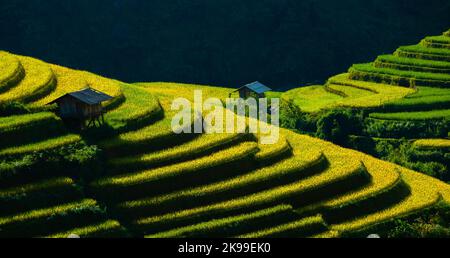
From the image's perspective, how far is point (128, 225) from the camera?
3328 centimetres

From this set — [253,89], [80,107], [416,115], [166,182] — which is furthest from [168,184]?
[416,115]

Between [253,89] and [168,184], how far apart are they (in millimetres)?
22027

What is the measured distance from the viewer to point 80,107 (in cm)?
3712

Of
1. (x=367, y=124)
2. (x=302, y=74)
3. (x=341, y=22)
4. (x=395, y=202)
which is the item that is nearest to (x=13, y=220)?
(x=395, y=202)

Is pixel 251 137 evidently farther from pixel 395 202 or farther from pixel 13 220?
pixel 13 220

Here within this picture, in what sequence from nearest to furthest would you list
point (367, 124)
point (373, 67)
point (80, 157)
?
point (80, 157), point (367, 124), point (373, 67)

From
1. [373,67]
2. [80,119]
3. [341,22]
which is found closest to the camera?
[80,119]

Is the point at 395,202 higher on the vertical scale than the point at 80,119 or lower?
lower

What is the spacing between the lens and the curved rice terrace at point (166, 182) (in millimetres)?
32906

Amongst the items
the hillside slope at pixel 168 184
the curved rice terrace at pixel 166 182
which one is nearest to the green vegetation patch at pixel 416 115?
the curved rice terrace at pixel 166 182

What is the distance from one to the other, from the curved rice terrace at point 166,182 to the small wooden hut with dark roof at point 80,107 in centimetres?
75

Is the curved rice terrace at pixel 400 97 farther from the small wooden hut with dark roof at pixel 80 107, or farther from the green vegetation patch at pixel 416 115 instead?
the small wooden hut with dark roof at pixel 80 107

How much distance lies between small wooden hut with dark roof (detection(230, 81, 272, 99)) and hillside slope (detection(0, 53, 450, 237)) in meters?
14.0

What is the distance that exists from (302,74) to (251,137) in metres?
60.7
